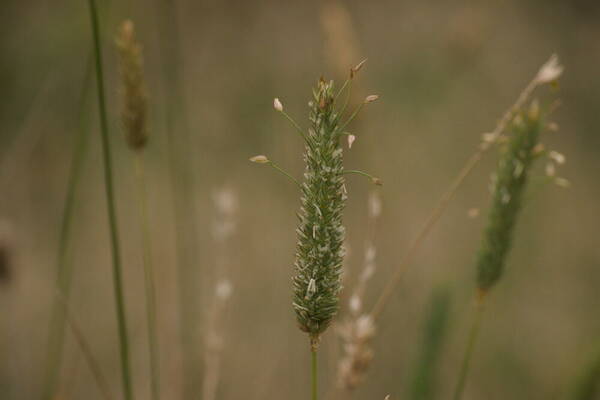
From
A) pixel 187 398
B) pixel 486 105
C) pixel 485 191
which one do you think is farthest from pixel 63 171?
pixel 486 105

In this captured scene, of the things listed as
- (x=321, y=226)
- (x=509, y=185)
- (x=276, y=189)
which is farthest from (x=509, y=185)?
(x=276, y=189)

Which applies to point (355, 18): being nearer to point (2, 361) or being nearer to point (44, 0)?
point (44, 0)

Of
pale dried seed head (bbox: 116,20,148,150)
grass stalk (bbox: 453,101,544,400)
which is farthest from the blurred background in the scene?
grass stalk (bbox: 453,101,544,400)

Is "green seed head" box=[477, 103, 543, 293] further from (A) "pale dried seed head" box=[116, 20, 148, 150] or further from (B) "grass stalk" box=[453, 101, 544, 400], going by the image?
(A) "pale dried seed head" box=[116, 20, 148, 150]

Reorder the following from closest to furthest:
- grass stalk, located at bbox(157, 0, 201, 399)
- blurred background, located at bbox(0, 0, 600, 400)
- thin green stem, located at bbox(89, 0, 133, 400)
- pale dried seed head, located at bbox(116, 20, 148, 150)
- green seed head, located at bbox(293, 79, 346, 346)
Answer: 1. green seed head, located at bbox(293, 79, 346, 346)
2. thin green stem, located at bbox(89, 0, 133, 400)
3. pale dried seed head, located at bbox(116, 20, 148, 150)
4. grass stalk, located at bbox(157, 0, 201, 399)
5. blurred background, located at bbox(0, 0, 600, 400)

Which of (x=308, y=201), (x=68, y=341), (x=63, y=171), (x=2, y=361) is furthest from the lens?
(x=63, y=171)

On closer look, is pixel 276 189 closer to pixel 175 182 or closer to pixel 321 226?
pixel 175 182
